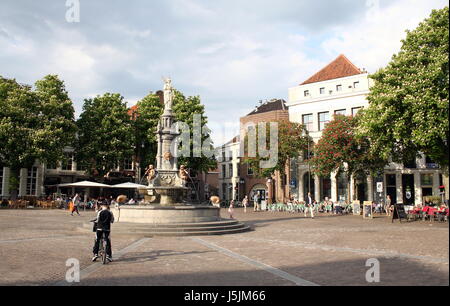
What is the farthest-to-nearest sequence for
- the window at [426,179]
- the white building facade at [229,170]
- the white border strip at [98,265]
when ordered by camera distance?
1. the white building facade at [229,170]
2. the window at [426,179]
3. the white border strip at [98,265]

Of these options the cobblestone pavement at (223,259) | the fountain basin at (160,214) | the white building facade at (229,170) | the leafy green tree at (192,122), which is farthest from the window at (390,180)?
the fountain basin at (160,214)

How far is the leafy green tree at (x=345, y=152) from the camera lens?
33469 millimetres

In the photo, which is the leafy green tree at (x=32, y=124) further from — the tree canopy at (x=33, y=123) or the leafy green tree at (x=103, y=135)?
the leafy green tree at (x=103, y=135)

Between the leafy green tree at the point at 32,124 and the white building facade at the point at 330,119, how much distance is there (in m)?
26.9

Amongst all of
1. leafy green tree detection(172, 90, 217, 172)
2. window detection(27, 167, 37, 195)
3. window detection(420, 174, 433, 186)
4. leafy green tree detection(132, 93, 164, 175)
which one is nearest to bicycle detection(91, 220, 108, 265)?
leafy green tree detection(172, 90, 217, 172)

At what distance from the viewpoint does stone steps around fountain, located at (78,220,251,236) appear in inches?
656

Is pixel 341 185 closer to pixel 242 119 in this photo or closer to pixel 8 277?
pixel 242 119

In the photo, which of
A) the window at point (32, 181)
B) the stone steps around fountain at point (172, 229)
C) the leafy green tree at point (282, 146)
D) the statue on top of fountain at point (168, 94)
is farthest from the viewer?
the window at point (32, 181)

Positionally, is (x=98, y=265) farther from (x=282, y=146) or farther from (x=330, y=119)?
(x=330, y=119)

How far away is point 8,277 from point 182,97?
39561 mm

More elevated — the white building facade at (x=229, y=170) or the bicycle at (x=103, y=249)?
the white building facade at (x=229, y=170)

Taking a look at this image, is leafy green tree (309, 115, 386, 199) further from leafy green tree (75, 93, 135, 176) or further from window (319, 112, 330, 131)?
leafy green tree (75, 93, 135, 176)

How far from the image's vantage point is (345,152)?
3334 cm

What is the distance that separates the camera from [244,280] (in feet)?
26.8
